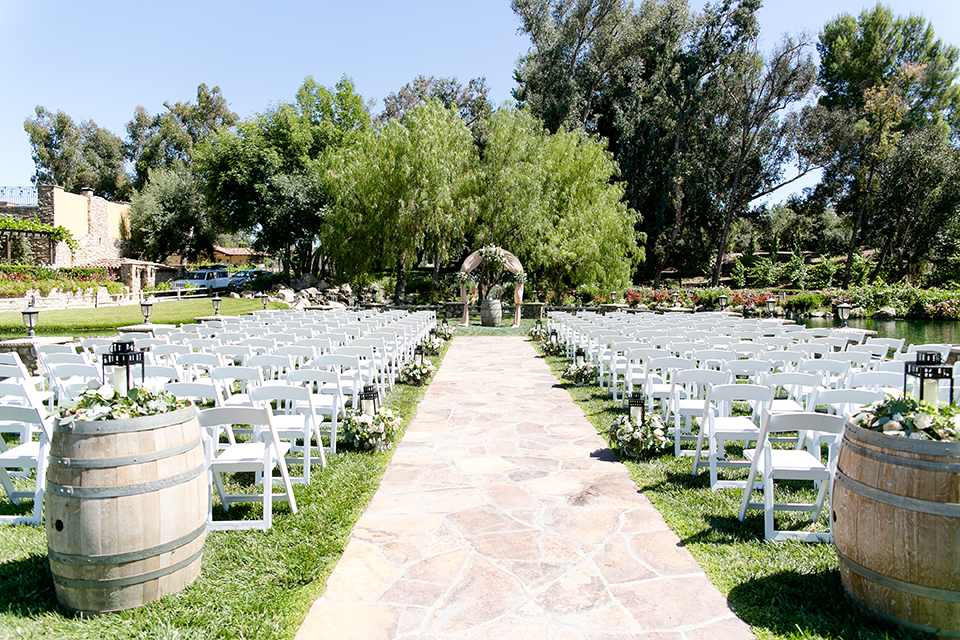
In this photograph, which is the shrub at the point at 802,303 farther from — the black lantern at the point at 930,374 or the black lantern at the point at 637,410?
the black lantern at the point at 930,374

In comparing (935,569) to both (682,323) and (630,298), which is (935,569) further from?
(630,298)

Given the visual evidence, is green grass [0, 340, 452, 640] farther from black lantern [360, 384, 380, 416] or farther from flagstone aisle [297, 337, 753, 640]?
black lantern [360, 384, 380, 416]

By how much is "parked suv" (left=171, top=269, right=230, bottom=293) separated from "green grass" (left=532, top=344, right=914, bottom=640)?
107 feet

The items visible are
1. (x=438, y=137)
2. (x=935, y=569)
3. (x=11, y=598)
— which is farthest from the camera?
(x=438, y=137)

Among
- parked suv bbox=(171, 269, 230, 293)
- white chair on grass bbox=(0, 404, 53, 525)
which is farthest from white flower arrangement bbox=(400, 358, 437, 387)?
parked suv bbox=(171, 269, 230, 293)

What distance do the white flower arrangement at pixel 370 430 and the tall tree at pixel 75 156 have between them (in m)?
57.5

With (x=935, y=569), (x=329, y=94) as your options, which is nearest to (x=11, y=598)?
(x=935, y=569)

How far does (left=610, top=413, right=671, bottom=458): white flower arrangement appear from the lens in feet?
17.9

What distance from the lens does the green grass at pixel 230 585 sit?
275 cm

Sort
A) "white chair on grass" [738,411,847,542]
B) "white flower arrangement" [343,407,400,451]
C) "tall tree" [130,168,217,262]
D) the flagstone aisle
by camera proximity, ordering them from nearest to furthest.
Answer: the flagstone aisle → "white chair on grass" [738,411,847,542] → "white flower arrangement" [343,407,400,451] → "tall tree" [130,168,217,262]

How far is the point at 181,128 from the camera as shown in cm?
5541

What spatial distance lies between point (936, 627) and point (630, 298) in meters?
25.0

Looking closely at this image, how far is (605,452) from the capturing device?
5805 mm

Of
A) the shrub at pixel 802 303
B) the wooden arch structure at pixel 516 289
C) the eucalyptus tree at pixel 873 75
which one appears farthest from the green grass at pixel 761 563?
the eucalyptus tree at pixel 873 75
